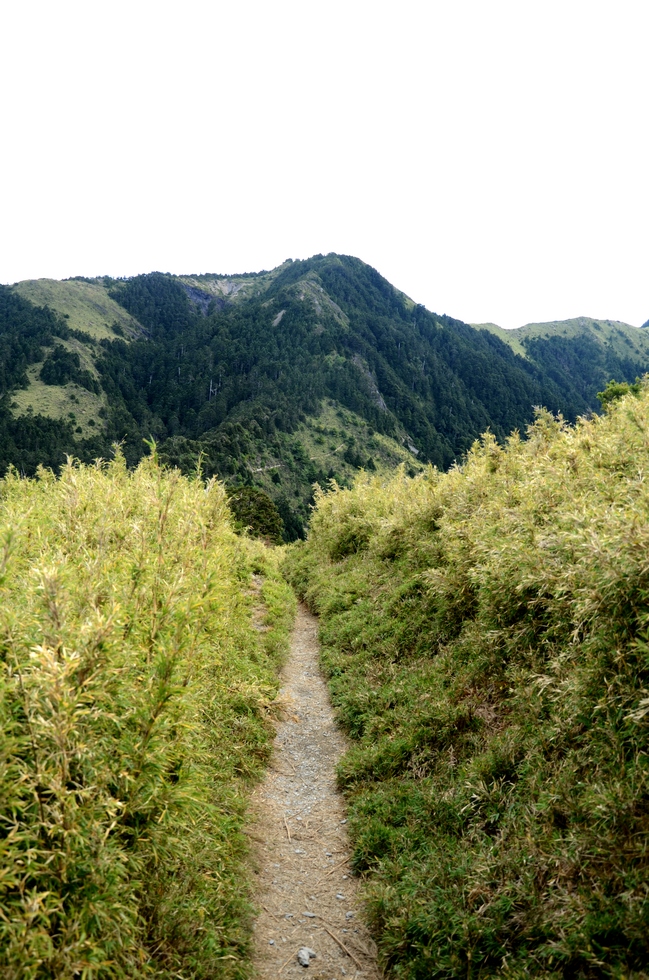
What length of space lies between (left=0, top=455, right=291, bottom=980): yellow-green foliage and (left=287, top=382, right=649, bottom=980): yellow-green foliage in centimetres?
210

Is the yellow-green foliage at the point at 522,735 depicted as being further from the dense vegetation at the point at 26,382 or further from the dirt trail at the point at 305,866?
the dense vegetation at the point at 26,382

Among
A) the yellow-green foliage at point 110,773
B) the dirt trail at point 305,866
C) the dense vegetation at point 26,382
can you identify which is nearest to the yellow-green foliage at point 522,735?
the dirt trail at point 305,866

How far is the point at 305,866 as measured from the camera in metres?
6.04

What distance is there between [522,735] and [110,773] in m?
4.64

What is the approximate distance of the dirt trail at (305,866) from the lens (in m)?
4.74

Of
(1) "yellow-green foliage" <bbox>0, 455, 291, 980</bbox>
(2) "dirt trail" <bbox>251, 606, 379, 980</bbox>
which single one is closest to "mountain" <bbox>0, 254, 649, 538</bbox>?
(2) "dirt trail" <bbox>251, 606, 379, 980</bbox>

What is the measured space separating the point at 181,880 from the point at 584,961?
11.4 feet

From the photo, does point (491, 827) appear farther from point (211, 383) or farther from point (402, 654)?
point (211, 383)

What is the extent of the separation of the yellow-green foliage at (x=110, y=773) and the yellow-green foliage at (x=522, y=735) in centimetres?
210

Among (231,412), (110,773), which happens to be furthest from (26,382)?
(110,773)

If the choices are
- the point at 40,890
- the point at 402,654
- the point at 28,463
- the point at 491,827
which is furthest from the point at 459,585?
the point at 28,463

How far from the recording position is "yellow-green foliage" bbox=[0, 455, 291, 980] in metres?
2.62

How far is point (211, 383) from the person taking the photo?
623ft

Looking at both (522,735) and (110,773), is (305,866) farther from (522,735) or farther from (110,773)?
(110,773)
